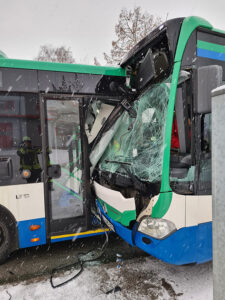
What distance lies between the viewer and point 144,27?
12562 millimetres

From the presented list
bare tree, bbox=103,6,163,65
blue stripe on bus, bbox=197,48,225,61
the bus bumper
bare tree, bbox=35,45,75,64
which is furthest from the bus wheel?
bare tree, bbox=35,45,75,64

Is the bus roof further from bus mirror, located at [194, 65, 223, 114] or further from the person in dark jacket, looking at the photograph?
bus mirror, located at [194, 65, 223, 114]

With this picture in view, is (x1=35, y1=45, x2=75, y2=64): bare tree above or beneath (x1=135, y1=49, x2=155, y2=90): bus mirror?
above

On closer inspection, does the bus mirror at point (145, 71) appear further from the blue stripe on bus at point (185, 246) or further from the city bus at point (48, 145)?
the blue stripe on bus at point (185, 246)

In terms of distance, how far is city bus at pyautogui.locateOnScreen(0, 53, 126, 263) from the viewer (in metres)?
2.99

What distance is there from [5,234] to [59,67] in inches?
101

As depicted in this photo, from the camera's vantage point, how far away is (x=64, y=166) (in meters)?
3.42

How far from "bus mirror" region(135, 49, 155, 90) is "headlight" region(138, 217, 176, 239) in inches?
65.2

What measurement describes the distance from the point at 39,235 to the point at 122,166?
163 centimetres

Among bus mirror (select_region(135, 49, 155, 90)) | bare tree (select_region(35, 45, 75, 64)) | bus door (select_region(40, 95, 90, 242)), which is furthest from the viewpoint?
bare tree (select_region(35, 45, 75, 64))

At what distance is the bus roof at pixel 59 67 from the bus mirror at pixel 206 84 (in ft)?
5.25

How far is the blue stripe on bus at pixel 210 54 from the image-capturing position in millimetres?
2295

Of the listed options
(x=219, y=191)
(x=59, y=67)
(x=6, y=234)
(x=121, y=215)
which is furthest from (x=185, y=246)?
(x=59, y=67)

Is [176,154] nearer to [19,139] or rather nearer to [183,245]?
[183,245]
